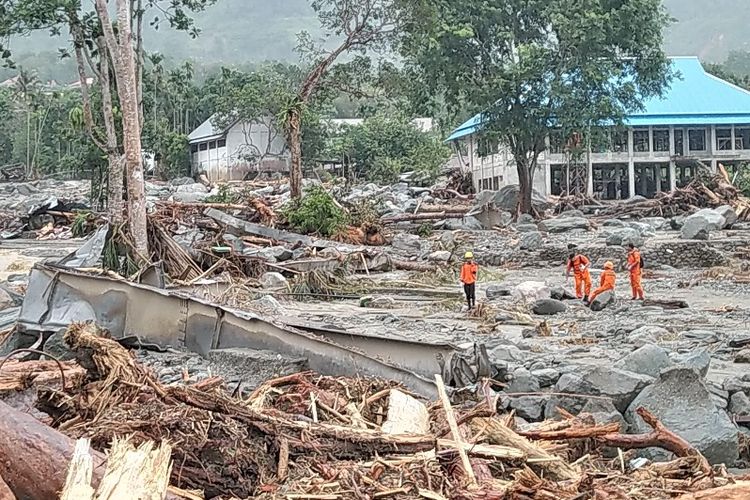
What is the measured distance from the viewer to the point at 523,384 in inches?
314

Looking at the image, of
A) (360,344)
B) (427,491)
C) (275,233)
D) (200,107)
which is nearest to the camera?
(427,491)

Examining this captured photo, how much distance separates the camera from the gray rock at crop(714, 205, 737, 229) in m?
28.7

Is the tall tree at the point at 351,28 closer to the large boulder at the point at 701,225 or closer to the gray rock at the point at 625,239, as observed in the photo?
the gray rock at the point at 625,239

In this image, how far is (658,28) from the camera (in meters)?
32.4

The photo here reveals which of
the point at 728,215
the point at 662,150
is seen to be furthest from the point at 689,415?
the point at 662,150

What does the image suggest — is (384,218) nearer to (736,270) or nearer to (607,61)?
(607,61)

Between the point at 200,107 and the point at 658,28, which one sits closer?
the point at 658,28

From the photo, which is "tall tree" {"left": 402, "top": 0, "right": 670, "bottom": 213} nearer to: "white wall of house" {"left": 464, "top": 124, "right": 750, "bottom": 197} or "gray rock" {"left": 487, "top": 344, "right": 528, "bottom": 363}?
"white wall of house" {"left": 464, "top": 124, "right": 750, "bottom": 197}

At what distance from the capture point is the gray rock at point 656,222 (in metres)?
29.5

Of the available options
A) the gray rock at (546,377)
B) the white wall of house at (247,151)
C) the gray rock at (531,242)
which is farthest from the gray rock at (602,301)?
the white wall of house at (247,151)

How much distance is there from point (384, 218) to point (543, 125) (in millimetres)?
7443

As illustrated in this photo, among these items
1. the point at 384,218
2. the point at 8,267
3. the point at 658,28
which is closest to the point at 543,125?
the point at 658,28

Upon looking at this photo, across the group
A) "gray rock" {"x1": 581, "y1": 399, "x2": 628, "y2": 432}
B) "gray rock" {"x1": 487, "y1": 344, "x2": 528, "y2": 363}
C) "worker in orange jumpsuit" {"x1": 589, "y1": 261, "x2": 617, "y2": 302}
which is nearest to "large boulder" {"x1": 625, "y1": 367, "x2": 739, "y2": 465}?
"gray rock" {"x1": 581, "y1": 399, "x2": 628, "y2": 432}

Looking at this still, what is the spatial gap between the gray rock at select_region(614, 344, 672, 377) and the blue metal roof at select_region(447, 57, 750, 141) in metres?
33.1
